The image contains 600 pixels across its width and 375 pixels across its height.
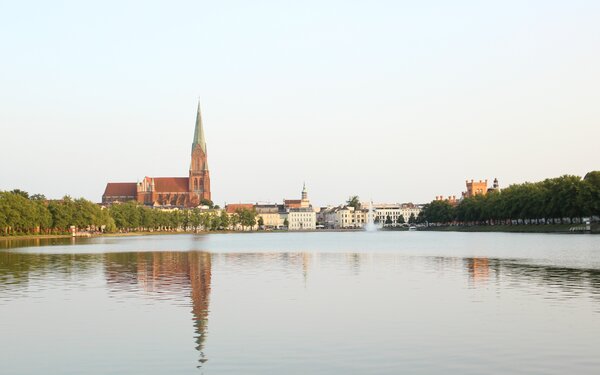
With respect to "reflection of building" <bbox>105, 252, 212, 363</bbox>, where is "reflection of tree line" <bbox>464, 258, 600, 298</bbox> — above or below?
below

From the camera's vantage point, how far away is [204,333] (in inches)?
894

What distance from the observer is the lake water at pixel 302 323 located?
18.4m

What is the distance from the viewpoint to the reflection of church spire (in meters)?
21.9

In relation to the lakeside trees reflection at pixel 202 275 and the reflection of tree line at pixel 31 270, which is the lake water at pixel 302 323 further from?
the reflection of tree line at pixel 31 270

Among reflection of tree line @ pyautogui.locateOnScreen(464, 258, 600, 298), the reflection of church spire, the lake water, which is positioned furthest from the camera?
reflection of tree line @ pyautogui.locateOnScreen(464, 258, 600, 298)

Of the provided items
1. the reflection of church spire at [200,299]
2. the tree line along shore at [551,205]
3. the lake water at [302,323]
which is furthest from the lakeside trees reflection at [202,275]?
the tree line along shore at [551,205]

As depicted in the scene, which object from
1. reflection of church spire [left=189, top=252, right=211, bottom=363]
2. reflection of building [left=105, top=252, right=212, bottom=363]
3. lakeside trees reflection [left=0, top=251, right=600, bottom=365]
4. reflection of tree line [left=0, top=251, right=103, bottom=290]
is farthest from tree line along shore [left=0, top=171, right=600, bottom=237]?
reflection of church spire [left=189, top=252, right=211, bottom=363]

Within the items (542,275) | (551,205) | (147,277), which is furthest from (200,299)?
(551,205)

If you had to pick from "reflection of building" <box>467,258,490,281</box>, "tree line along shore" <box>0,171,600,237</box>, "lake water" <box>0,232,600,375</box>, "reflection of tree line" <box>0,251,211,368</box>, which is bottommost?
"lake water" <box>0,232,600,375</box>

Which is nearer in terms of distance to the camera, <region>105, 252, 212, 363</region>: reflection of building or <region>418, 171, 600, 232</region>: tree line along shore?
<region>105, 252, 212, 363</region>: reflection of building

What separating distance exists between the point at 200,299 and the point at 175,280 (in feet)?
31.2

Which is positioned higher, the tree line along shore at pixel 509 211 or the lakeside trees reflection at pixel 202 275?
the tree line along shore at pixel 509 211

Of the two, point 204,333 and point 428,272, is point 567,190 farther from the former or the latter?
point 204,333

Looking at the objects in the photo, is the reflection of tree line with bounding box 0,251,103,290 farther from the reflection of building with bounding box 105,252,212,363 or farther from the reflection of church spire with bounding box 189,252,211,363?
the reflection of church spire with bounding box 189,252,211,363
